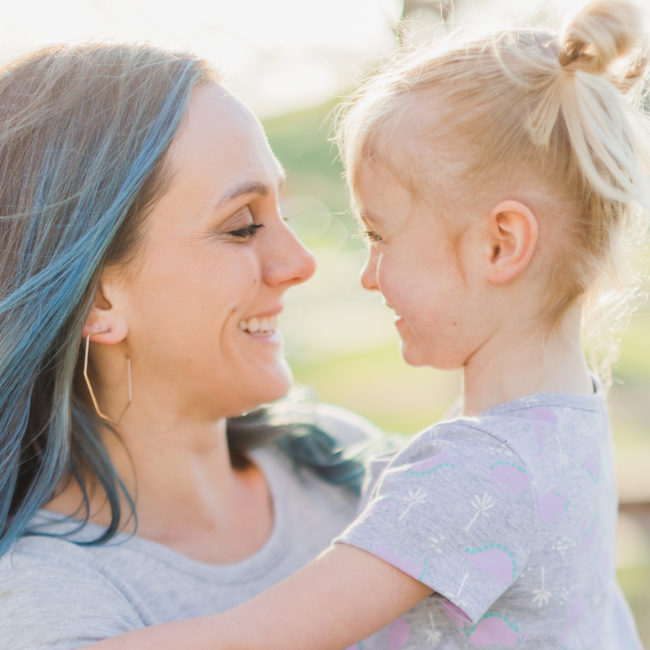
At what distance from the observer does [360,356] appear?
8.52 m

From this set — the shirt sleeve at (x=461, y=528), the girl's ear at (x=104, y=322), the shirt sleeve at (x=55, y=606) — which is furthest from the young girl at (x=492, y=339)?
the girl's ear at (x=104, y=322)

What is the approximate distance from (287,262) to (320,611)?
923 mm

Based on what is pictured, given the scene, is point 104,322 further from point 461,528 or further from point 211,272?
point 461,528

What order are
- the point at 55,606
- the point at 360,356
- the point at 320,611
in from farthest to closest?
1. the point at 360,356
2. the point at 55,606
3. the point at 320,611

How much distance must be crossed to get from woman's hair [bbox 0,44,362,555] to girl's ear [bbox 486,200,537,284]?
761 mm

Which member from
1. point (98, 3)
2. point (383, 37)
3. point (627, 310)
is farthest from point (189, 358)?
point (383, 37)

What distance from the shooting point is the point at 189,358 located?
1.91 metres

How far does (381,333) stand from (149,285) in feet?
23.8

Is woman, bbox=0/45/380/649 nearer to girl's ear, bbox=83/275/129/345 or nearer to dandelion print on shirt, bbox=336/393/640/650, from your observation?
girl's ear, bbox=83/275/129/345

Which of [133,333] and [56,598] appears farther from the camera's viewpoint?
[133,333]

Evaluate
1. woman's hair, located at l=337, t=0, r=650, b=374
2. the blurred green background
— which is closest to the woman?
woman's hair, located at l=337, t=0, r=650, b=374

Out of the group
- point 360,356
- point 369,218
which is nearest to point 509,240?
point 369,218

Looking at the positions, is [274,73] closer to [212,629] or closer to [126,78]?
[126,78]

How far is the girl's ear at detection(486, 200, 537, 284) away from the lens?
1.58 m
